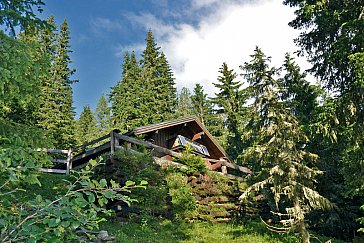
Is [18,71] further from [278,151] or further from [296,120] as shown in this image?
[296,120]

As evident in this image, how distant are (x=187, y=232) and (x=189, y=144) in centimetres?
958

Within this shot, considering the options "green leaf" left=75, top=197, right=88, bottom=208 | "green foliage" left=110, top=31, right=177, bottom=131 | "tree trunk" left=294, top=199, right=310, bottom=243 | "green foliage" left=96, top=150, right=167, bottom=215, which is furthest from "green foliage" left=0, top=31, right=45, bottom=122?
"green foliage" left=110, top=31, right=177, bottom=131

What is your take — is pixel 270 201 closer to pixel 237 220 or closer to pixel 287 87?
pixel 237 220

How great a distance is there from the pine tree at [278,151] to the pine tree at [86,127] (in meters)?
33.3

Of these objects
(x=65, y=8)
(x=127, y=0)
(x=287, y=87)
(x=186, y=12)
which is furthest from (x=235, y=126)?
(x=65, y=8)

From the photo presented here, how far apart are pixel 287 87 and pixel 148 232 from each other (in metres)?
11.2

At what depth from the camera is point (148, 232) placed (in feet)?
34.1

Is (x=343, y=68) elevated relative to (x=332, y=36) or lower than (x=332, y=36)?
lower

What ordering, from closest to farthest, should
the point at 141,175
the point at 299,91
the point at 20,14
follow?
the point at 20,14
the point at 141,175
the point at 299,91

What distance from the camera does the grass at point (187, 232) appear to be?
9.92m

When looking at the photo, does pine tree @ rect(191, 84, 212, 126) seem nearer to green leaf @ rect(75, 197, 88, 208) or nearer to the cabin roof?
the cabin roof

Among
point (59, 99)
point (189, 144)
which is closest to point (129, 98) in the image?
point (59, 99)

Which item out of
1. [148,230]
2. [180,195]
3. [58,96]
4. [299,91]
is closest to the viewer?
[148,230]

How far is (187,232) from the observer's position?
11273 millimetres
